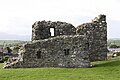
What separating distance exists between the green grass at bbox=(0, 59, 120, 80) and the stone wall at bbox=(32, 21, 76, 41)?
28.6 feet

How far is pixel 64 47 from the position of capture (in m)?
42.7

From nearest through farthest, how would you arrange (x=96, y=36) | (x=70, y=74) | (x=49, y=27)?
(x=70, y=74) → (x=96, y=36) → (x=49, y=27)

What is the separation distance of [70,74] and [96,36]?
13.1m

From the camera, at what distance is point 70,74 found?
116ft

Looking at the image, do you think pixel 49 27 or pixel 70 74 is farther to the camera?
pixel 49 27

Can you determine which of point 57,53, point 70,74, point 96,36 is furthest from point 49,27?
point 70,74

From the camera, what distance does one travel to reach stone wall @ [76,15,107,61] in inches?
1873

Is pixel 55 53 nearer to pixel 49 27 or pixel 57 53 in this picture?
pixel 57 53

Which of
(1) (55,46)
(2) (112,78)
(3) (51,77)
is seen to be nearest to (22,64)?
(1) (55,46)

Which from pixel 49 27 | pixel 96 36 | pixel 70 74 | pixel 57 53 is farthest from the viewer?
Answer: pixel 49 27

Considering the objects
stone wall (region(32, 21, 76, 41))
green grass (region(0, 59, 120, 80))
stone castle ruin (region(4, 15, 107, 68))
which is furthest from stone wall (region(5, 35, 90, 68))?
stone wall (region(32, 21, 76, 41))

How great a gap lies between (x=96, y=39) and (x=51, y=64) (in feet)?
25.2

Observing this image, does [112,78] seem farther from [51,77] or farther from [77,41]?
[77,41]

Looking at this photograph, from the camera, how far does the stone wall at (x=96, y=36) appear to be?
156 ft
